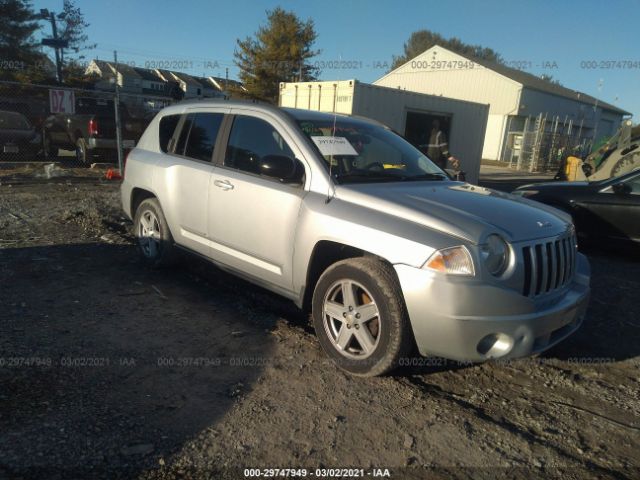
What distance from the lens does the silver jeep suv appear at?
9.22 feet

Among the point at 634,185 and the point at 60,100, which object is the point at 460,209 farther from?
the point at 60,100

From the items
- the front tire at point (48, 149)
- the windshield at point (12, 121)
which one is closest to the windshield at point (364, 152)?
the windshield at point (12, 121)

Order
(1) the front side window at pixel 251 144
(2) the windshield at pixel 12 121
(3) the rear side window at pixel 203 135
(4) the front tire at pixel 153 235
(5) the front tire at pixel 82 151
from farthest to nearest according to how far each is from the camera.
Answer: (5) the front tire at pixel 82 151 → (2) the windshield at pixel 12 121 → (4) the front tire at pixel 153 235 → (3) the rear side window at pixel 203 135 → (1) the front side window at pixel 251 144

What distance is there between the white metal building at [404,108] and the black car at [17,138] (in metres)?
7.21

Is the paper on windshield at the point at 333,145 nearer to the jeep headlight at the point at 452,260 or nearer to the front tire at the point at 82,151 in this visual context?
the jeep headlight at the point at 452,260

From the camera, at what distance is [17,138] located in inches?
526

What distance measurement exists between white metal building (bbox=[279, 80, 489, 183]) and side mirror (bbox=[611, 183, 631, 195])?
5.29 m

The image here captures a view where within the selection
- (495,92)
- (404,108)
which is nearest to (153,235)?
(404,108)

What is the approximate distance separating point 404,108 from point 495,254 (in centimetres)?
1182

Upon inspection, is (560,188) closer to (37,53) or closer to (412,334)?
(412,334)

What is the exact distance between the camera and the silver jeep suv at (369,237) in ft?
9.22

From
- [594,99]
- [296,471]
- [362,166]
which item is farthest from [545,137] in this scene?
[296,471]

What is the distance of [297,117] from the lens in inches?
155

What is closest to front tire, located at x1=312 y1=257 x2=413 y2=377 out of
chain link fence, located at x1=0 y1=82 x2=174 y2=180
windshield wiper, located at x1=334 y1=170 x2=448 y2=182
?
windshield wiper, located at x1=334 y1=170 x2=448 y2=182
